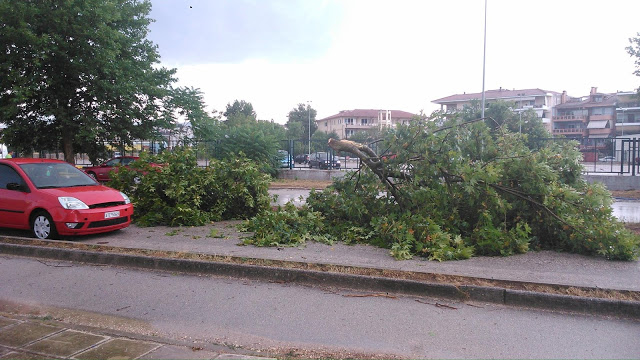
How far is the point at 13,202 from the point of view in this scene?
28.6 feet

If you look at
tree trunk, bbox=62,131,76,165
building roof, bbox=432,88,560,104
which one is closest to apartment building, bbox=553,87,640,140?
building roof, bbox=432,88,560,104

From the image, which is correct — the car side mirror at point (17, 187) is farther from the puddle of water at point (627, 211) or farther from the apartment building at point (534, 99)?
the apartment building at point (534, 99)

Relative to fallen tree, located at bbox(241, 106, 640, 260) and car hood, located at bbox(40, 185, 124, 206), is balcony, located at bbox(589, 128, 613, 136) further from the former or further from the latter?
car hood, located at bbox(40, 185, 124, 206)

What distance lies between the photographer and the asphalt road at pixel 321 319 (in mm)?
4262

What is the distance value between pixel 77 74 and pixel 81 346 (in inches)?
692

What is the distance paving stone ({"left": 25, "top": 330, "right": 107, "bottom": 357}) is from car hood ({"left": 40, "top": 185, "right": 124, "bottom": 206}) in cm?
450

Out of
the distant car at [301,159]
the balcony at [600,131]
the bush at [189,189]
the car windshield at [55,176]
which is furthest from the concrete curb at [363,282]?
the balcony at [600,131]

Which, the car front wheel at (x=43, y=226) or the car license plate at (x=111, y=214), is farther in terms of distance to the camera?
the car license plate at (x=111, y=214)

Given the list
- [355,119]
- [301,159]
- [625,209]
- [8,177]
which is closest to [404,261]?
[8,177]

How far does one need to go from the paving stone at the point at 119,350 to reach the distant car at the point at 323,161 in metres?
23.1

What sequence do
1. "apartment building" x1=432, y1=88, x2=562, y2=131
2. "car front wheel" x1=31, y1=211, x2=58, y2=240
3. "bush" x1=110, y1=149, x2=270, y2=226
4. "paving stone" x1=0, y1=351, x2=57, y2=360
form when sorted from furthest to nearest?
"apartment building" x1=432, y1=88, x2=562, y2=131
"bush" x1=110, y1=149, x2=270, y2=226
"car front wheel" x1=31, y1=211, x2=58, y2=240
"paving stone" x1=0, y1=351, x2=57, y2=360

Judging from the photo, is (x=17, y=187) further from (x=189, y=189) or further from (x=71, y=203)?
(x=189, y=189)

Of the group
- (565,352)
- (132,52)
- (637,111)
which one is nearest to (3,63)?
(132,52)

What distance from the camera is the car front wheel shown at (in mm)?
8398
